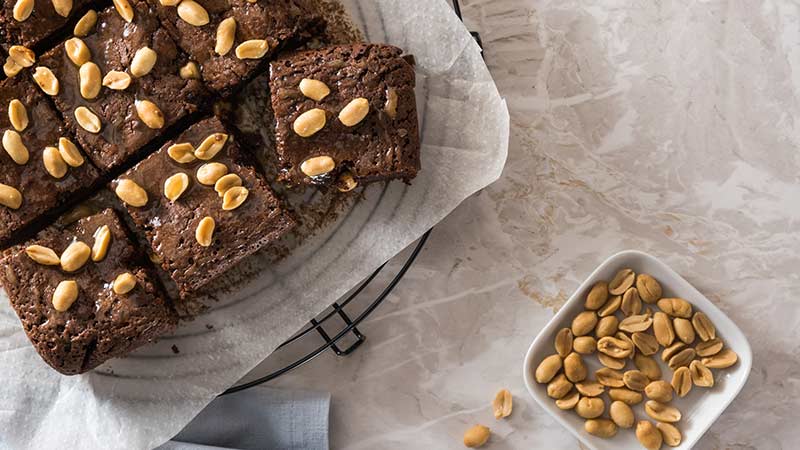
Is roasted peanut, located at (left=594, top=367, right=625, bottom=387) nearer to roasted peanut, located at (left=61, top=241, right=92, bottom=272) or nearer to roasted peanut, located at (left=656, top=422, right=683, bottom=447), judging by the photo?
roasted peanut, located at (left=656, top=422, right=683, bottom=447)

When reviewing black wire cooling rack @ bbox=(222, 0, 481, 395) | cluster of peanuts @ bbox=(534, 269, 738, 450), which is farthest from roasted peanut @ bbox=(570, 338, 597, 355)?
black wire cooling rack @ bbox=(222, 0, 481, 395)

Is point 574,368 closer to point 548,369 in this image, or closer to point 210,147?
point 548,369

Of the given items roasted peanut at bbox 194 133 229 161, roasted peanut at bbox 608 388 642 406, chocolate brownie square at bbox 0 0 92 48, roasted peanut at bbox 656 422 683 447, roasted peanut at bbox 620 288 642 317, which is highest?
chocolate brownie square at bbox 0 0 92 48

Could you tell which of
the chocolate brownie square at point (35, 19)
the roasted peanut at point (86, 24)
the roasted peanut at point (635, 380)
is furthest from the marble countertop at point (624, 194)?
the chocolate brownie square at point (35, 19)

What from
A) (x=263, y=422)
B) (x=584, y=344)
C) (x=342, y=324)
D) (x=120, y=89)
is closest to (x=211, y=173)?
(x=120, y=89)

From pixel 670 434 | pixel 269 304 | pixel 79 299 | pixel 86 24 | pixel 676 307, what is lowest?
pixel 670 434

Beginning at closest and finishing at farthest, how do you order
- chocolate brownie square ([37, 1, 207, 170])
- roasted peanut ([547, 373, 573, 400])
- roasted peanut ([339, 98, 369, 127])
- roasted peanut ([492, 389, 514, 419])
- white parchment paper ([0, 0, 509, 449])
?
roasted peanut ([339, 98, 369, 127]), chocolate brownie square ([37, 1, 207, 170]), white parchment paper ([0, 0, 509, 449]), roasted peanut ([547, 373, 573, 400]), roasted peanut ([492, 389, 514, 419])

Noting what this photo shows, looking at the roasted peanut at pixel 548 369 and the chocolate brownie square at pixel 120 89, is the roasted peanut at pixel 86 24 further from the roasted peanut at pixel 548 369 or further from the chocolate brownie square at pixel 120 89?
the roasted peanut at pixel 548 369
